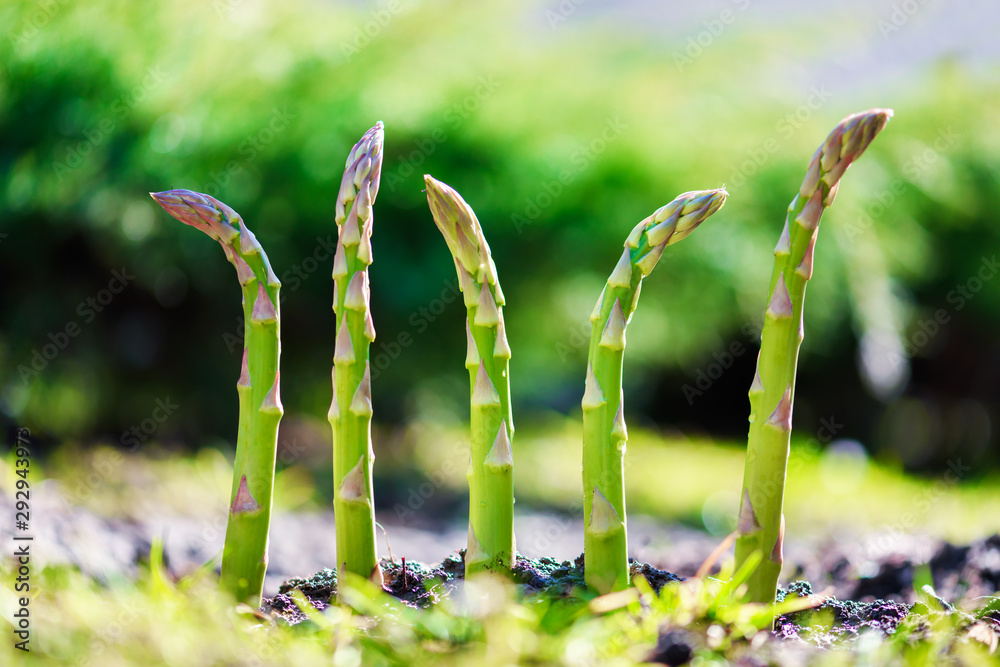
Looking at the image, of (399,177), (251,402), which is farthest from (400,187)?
(251,402)

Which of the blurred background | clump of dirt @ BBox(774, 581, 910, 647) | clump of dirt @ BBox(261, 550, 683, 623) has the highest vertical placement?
the blurred background

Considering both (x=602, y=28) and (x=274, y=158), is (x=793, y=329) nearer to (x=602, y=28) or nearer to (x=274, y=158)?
(x=274, y=158)

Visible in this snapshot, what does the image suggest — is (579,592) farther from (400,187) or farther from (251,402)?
(400,187)

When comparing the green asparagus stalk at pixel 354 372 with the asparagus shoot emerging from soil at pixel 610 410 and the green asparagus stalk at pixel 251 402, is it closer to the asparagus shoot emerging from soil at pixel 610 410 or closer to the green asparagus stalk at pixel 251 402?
the green asparagus stalk at pixel 251 402

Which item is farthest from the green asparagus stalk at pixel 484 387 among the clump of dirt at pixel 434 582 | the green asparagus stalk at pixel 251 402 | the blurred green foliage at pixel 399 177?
the blurred green foliage at pixel 399 177

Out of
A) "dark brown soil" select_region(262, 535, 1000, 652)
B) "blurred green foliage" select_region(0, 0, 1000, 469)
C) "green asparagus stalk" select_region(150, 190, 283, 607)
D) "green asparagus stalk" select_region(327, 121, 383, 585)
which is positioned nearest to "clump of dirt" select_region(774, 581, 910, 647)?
"dark brown soil" select_region(262, 535, 1000, 652)

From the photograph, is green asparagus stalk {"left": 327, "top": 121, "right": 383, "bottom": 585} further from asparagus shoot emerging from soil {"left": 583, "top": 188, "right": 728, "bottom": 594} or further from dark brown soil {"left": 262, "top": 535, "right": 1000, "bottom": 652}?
asparagus shoot emerging from soil {"left": 583, "top": 188, "right": 728, "bottom": 594}
